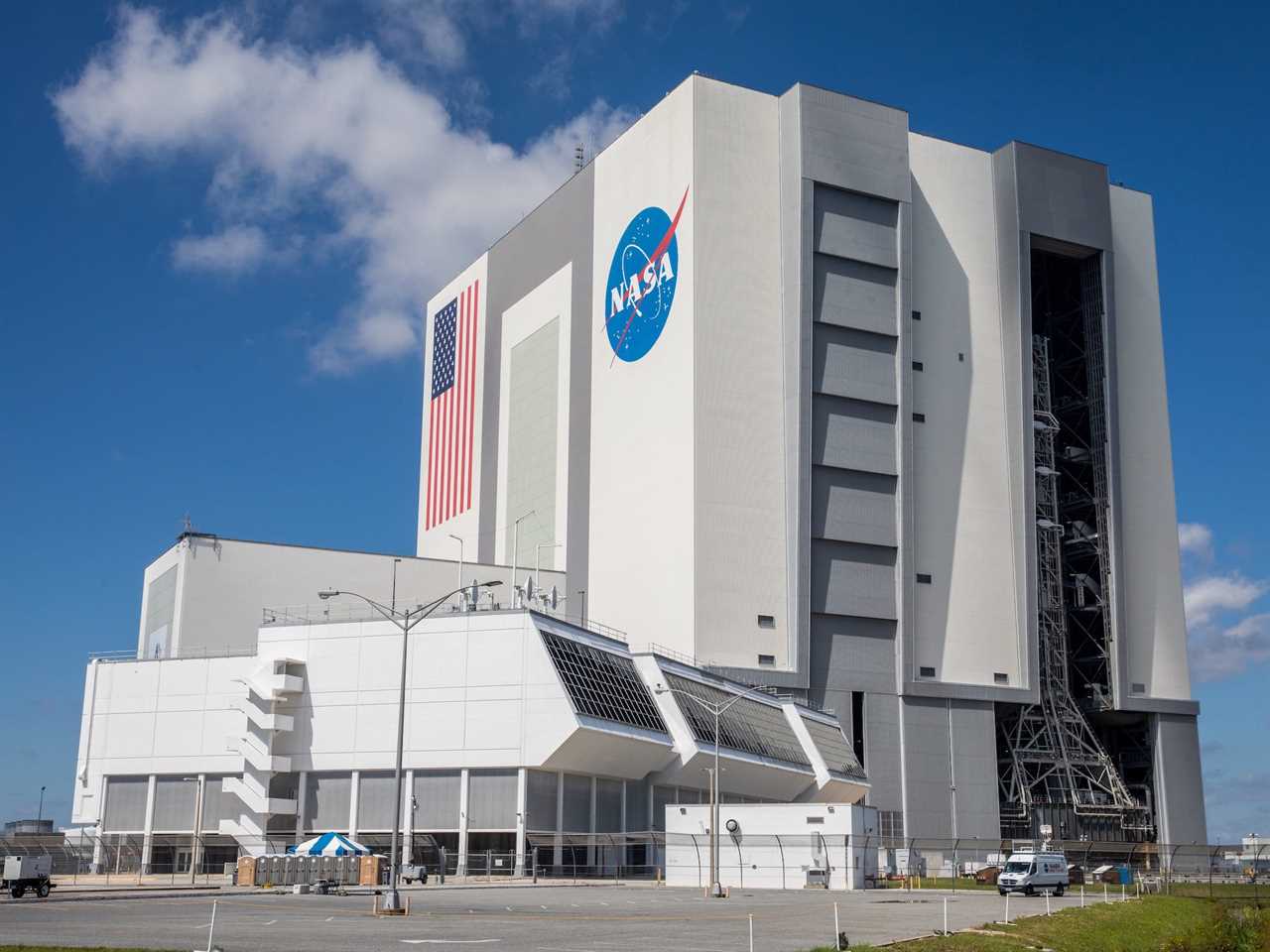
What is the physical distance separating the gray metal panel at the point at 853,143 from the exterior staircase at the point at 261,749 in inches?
1978

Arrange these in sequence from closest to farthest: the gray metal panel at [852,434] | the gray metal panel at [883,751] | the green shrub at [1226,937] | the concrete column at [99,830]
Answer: the green shrub at [1226,937], the concrete column at [99,830], the gray metal panel at [883,751], the gray metal panel at [852,434]

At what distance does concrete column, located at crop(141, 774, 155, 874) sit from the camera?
85.2 meters

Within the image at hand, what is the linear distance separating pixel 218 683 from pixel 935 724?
49393 mm

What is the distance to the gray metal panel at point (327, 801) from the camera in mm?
80000

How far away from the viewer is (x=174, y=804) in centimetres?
8575

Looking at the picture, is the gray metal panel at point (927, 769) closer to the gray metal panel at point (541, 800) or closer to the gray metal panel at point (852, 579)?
the gray metal panel at point (852, 579)

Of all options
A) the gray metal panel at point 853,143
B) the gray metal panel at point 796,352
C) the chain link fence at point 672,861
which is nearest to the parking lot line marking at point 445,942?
the chain link fence at point 672,861

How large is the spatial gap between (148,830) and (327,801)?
44.6 ft

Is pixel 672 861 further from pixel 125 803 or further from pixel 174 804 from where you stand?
pixel 125 803

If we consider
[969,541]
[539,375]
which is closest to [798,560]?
[969,541]

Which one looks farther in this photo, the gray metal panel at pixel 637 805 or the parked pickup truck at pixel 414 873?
the gray metal panel at pixel 637 805

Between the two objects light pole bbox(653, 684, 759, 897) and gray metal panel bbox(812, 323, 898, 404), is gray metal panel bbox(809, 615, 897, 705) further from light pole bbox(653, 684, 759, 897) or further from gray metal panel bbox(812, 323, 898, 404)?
gray metal panel bbox(812, 323, 898, 404)

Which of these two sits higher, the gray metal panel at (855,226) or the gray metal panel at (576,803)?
the gray metal panel at (855,226)

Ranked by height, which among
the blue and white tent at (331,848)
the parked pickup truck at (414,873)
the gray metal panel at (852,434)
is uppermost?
the gray metal panel at (852,434)
